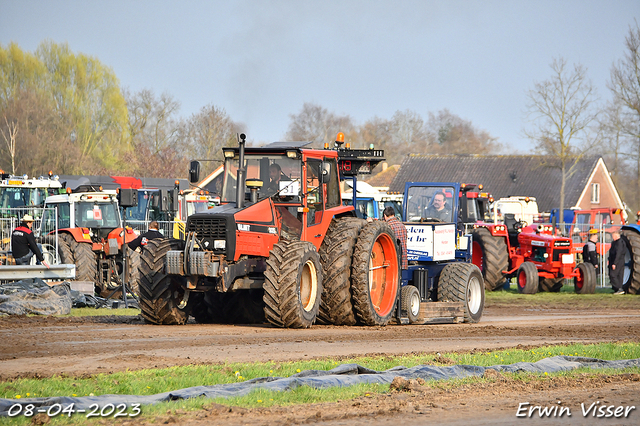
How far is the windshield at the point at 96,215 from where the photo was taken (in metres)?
21.4

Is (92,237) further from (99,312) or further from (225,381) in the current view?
(225,381)

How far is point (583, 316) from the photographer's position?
16.4 m

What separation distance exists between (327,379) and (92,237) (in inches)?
602

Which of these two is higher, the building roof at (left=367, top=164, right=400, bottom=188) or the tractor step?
the building roof at (left=367, top=164, right=400, bottom=188)

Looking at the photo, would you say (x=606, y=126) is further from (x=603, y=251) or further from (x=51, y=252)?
(x=51, y=252)

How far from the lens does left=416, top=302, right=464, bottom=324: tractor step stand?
46.8 ft

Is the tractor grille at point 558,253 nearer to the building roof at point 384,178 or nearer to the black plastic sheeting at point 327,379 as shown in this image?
the black plastic sheeting at point 327,379

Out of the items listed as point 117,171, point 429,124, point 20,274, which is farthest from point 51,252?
point 429,124

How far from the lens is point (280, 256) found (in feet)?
38.1

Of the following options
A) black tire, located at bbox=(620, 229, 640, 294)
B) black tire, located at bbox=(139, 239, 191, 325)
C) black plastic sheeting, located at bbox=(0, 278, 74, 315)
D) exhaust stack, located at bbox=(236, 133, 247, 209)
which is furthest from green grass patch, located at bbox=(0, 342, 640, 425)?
black tire, located at bbox=(620, 229, 640, 294)

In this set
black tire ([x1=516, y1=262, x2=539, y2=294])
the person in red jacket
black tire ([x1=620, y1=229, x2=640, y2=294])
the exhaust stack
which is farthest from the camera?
black tire ([x1=516, y1=262, x2=539, y2=294])

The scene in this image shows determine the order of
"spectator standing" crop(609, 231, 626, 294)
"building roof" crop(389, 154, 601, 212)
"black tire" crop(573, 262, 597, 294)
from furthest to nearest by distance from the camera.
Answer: "building roof" crop(389, 154, 601, 212), "black tire" crop(573, 262, 597, 294), "spectator standing" crop(609, 231, 626, 294)

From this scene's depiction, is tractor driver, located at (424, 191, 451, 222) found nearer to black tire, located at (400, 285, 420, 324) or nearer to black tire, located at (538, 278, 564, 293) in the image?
black tire, located at (400, 285, 420, 324)

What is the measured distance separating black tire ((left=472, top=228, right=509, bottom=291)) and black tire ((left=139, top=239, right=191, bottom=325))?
39.5 ft
